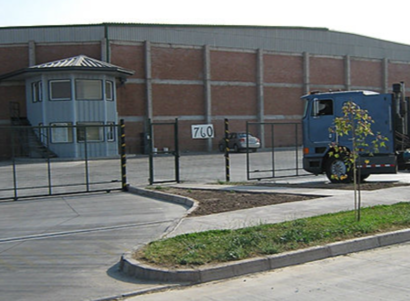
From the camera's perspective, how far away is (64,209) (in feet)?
45.8

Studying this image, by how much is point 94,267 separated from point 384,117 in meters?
12.3

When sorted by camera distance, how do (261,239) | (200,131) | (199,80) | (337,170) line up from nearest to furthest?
(261,239) < (337,170) < (200,131) < (199,80)

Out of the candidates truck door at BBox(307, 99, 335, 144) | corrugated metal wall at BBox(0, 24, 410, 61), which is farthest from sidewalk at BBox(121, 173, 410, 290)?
corrugated metal wall at BBox(0, 24, 410, 61)

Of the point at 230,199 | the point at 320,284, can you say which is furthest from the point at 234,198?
the point at 320,284

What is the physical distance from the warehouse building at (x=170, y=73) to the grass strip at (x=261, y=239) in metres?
25.0

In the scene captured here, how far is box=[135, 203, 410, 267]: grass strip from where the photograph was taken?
24.5 ft

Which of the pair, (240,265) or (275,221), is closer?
(240,265)

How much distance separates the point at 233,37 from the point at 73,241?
39.9 m

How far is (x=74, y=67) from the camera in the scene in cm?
3575

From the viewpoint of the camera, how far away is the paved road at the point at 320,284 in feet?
19.9

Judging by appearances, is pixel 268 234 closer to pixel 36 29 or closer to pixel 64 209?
pixel 64 209

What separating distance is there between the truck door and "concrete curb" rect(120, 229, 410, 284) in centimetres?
965

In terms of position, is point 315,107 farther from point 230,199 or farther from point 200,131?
point 230,199

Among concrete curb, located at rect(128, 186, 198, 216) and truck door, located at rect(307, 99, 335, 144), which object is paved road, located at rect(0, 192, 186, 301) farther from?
truck door, located at rect(307, 99, 335, 144)
